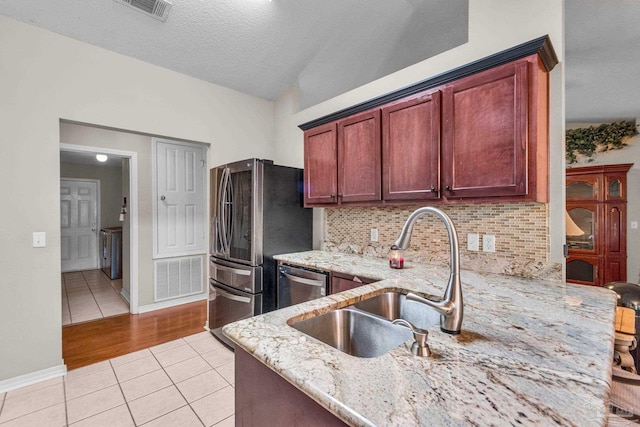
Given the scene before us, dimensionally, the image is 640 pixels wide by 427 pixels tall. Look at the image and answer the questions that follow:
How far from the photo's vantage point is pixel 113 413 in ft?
6.20

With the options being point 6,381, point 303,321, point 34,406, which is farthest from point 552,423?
point 6,381

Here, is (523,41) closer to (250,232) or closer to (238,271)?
(250,232)

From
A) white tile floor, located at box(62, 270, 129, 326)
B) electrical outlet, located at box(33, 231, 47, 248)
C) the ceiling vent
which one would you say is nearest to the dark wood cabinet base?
electrical outlet, located at box(33, 231, 47, 248)

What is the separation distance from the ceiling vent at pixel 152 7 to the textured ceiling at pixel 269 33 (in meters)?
0.05

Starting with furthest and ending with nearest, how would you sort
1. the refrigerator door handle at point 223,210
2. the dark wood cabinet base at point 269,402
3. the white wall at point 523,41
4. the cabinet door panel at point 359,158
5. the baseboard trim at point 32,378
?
the refrigerator door handle at point 223,210
the cabinet door panel at point 359,158
the baseboard trim at point 32,378
the white wall at point 523,41
the dark wood cabinet base at point 269,402

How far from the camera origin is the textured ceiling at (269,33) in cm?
233

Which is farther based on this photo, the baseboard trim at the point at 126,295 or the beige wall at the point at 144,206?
the baseboard trim at the point at 126,295

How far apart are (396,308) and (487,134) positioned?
1189mm

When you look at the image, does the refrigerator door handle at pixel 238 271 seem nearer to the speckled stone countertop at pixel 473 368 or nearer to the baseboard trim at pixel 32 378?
the baseboard trim at pixel 32 378

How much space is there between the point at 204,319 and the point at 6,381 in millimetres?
1727

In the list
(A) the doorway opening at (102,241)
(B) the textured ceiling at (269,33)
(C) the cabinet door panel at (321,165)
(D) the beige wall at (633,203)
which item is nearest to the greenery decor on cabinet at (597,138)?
(D) the beige wall at (633,203)

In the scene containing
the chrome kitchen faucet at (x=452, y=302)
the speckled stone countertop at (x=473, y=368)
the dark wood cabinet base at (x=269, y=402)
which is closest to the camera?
the speckled stone countertop at (x=473, y=368)

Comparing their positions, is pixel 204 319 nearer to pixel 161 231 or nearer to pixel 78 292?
pixel 161 231

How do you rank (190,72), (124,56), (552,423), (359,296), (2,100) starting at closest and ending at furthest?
(552,423), (359,296), (2,100), (124,56), (190,72)
